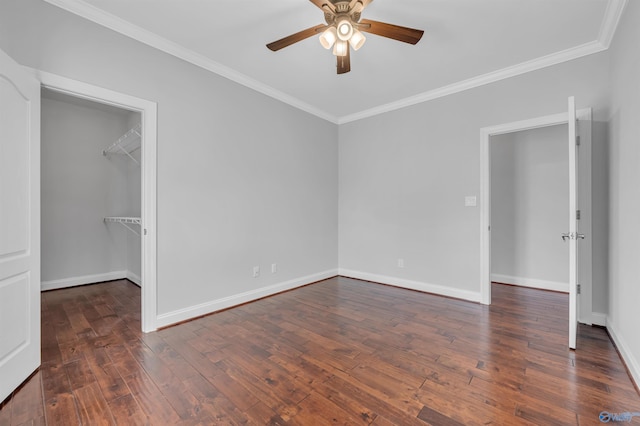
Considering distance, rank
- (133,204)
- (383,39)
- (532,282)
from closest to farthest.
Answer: (383,39)
(532,282)
(133,204)

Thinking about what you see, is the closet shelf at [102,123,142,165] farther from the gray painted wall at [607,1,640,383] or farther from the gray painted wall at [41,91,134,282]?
the gray painted wall at [607,1,640,383]

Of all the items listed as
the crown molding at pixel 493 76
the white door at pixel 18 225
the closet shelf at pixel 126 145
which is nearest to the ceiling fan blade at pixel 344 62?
the crown molding at pixel 493 76

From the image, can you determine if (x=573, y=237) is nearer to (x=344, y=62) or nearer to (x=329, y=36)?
(x=344, y=62)

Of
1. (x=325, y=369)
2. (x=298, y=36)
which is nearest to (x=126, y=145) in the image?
(x=298, y=36)

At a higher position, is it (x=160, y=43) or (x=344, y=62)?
(x=160, y=43)

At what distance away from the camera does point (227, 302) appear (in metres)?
3.26

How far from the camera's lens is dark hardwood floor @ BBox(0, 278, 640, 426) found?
1567 mm

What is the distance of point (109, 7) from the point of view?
7.43ft

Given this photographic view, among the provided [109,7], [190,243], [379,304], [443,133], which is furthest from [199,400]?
[443,133]

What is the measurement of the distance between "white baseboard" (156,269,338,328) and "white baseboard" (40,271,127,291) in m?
2.65

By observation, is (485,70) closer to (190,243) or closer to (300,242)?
(300,242)

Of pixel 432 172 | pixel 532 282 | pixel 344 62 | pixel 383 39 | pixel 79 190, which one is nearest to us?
pixel 344 62

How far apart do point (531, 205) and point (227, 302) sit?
4465mm

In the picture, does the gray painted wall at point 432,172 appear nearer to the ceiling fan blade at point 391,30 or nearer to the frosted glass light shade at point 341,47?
the ceiling fan blade at point 391,30
